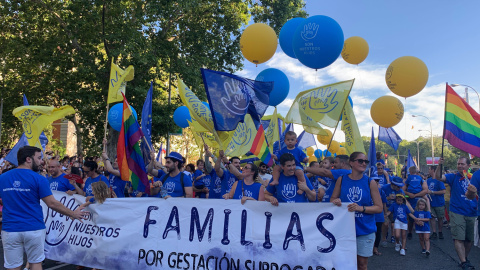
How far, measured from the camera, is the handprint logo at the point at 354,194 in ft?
15.5

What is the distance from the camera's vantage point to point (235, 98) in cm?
611

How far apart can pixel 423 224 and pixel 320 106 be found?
11.3 feet

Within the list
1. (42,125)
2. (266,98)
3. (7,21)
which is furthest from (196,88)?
(266,98)

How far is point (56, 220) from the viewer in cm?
645

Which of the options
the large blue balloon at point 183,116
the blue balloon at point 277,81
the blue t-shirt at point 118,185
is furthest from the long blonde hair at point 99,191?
the large blue balloon at point 183,116

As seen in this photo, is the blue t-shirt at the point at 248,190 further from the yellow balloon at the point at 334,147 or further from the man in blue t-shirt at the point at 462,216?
the yellow balloon at the point at 334,147

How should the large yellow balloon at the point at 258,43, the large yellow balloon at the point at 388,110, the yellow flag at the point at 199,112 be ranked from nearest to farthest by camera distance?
the yellow flag at the point at 199,112
the large yellow balloon at the point at 258,43
the large yellow balloon at the point at 388,110

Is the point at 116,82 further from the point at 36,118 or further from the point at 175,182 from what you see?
the point at 175,182

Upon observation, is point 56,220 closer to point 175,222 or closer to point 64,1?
point 175,222

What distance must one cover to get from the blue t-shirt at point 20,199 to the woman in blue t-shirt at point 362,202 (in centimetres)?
351

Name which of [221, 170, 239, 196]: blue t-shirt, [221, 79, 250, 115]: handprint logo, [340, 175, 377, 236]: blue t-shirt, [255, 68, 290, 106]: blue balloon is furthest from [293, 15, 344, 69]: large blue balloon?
[340, 175, 377, 236]: blue t-shirt

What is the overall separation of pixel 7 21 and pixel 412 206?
809 inches

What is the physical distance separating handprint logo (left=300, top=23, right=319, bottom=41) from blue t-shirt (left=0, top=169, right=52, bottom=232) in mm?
6005

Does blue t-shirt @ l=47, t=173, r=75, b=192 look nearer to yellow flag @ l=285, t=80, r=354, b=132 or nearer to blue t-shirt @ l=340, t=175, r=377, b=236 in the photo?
yellow flag @ l=285, t=80, r=354, b=132
